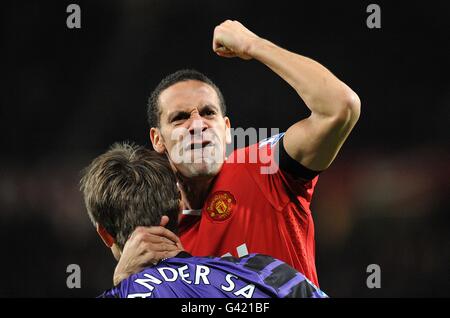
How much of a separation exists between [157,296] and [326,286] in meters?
3.62

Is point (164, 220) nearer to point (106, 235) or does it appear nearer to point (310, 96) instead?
point (106, 235)

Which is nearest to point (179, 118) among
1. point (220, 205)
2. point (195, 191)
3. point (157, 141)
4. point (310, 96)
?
point (157, 141)

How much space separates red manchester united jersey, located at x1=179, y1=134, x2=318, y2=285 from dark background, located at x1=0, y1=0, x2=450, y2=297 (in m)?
2.46

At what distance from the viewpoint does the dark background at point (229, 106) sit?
5.29 m

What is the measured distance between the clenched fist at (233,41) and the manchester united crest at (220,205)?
65 cm

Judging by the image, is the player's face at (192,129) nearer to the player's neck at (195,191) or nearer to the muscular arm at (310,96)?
the player's neck at (195,191)

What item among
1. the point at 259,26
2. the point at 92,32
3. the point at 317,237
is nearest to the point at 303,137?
the point at 317,237

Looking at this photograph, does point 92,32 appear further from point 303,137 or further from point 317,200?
point 303,137

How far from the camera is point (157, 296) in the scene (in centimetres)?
173

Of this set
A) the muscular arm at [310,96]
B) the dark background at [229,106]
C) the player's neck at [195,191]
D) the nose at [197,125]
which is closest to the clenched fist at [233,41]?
the muscular arm at [310,96]

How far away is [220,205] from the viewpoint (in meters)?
2.89

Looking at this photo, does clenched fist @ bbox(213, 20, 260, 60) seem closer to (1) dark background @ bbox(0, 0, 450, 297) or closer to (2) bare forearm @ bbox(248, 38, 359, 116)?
(2) bare forearm @ bbox(248, 38, 359, 116)

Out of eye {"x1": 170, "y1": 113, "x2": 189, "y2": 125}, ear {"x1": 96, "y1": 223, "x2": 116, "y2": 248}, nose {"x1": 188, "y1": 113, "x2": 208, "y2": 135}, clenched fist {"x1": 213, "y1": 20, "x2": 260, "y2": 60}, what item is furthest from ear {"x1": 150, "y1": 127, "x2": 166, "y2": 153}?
ear {"x1": 96, "y1": 223, "x2": 116, "y2": 248}
